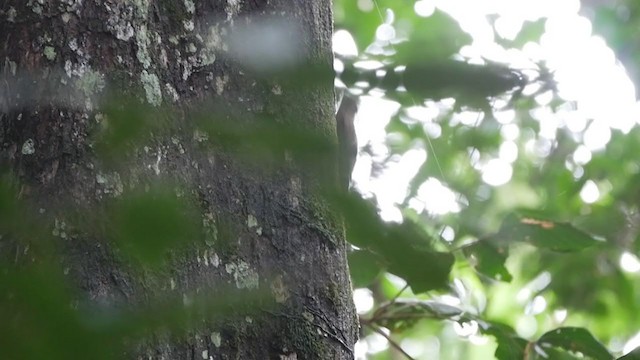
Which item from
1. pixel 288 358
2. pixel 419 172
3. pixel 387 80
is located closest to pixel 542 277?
pixel 419 172

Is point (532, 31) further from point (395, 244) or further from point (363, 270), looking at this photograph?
point (395, 244)

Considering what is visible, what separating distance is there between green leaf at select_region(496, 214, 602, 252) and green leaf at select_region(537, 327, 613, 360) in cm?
17

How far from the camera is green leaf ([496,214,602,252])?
1445 mm

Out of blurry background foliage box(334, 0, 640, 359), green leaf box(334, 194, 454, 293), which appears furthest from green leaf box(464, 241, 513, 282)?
green leaf box(334, 194, 454, 293)

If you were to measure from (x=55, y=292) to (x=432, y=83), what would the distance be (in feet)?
0.53

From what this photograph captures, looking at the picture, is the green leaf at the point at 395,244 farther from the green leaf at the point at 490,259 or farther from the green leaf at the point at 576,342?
the green leaf at the point at 490,259

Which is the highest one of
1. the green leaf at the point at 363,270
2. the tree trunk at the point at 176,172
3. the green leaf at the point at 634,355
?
the tree trunk at the point at 176,172

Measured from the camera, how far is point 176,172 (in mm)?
711

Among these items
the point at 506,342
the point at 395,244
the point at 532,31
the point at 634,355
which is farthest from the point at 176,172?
the point at 532,31

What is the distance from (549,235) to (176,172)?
902mm

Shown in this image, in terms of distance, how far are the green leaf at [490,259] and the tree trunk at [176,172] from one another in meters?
0.73

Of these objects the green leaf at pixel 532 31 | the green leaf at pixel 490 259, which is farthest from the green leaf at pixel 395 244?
the green leaf at pixel 532 31

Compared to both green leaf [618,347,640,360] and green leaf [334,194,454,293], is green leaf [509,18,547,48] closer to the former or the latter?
green leaf [618,347,640,360]

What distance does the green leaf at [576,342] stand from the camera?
131 centimetres
